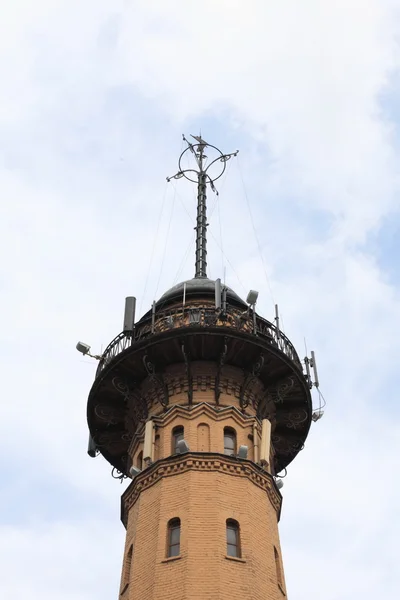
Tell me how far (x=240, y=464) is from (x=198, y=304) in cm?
683

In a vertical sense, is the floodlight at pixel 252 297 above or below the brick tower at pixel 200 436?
above

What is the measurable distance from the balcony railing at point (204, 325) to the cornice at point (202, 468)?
4.26 meters

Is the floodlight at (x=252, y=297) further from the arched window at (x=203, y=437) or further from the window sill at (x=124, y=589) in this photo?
the window sill at (x=124, y=589)

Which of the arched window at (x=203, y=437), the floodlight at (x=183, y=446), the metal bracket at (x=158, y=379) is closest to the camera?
the floodlight at (x=183, y=446)

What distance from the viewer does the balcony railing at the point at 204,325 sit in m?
26.9

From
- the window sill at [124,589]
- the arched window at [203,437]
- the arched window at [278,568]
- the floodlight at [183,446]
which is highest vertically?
the arched window at [203,437]

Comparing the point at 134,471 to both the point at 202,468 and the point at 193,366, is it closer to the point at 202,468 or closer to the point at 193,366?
the point at 202,468

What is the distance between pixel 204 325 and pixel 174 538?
22.8ft

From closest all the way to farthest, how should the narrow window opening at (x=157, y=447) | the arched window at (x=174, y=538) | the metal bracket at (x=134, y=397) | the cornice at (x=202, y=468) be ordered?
1. the arched window at (x=174, y=538)
2. the cornice at (x=202, y=468)
3. the narrow window opening at (x=157, y=447)
4. the metal bracket at (x=134, y=397)

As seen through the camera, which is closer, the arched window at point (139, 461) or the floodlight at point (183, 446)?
the floodlight at point (183, 446)

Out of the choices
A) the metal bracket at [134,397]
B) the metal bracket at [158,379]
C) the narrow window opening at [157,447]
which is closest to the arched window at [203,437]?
the narrow window opening at [157,447]

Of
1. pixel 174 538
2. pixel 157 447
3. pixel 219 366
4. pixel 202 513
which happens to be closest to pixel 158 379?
pixel 219 366

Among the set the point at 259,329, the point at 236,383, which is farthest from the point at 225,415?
the point at 259,329

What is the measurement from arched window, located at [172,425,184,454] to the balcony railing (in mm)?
3180
